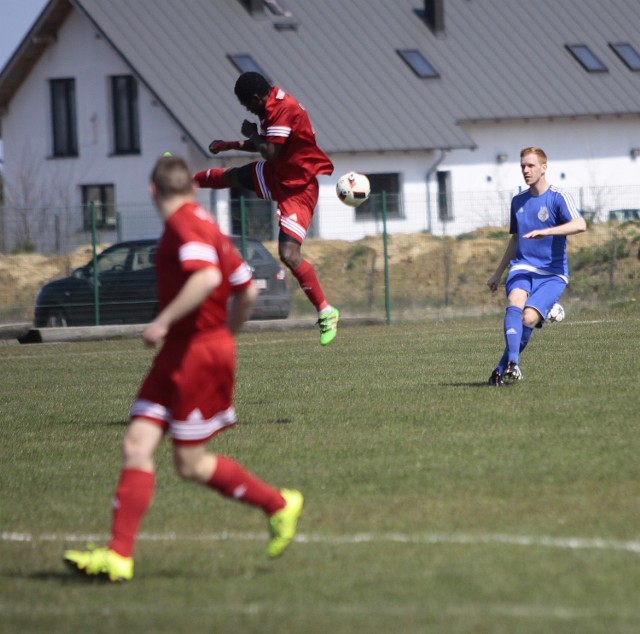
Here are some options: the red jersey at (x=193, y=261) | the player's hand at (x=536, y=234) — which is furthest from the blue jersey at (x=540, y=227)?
the red jersey at (x=193, y=261)

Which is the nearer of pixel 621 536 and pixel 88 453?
pixel 621 536

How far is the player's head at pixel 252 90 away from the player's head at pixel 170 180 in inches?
210

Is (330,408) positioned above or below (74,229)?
below

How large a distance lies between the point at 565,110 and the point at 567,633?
3883 centimetres

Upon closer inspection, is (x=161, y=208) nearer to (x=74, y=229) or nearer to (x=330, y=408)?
(x=330, y=408)

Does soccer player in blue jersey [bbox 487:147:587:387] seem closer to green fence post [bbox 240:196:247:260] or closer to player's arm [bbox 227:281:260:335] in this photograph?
player's arm [bbox 227:281:260:335]

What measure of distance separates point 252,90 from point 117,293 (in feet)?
42.5

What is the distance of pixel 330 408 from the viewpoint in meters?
11.1

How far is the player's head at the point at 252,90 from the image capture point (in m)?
11.2

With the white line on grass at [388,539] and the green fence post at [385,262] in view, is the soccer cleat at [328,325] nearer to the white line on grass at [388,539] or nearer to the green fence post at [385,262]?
the white line on grass at [388,539]

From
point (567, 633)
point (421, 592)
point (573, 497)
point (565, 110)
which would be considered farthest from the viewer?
point (565, 110)

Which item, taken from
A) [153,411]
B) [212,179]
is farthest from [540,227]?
[153,411]

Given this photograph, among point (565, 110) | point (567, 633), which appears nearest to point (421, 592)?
point (567, 633)

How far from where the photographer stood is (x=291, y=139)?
1175 centimetres
